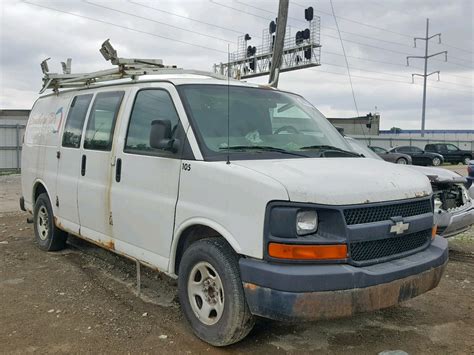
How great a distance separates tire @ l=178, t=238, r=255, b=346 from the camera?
3.47 metres

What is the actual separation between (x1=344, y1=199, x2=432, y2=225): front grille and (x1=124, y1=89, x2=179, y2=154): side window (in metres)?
1.67

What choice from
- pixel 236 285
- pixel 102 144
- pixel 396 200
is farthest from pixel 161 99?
pixel 396 200

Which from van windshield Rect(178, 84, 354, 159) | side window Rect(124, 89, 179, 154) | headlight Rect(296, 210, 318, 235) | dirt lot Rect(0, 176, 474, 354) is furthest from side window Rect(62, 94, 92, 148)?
headlight Rect(296, 210, 318, 235)

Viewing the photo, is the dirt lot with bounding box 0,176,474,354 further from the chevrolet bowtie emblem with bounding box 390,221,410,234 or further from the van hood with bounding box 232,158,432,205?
the van hood with bounding box 232,158,432,205

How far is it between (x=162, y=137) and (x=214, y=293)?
4.23 feet

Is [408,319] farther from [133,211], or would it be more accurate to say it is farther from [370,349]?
[133,211]

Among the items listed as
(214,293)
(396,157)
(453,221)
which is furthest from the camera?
(396,157)

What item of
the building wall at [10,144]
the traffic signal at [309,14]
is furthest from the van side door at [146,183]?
the building wall at [10,144]

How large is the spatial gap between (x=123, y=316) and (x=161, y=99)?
77.4 inches

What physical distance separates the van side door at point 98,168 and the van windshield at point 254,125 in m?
1.17

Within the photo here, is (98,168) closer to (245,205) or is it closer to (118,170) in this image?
(118,170)

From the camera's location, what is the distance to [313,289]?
3186 millimetres

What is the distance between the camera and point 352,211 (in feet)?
11.0

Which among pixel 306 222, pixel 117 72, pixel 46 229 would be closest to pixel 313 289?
pixel 306 222
